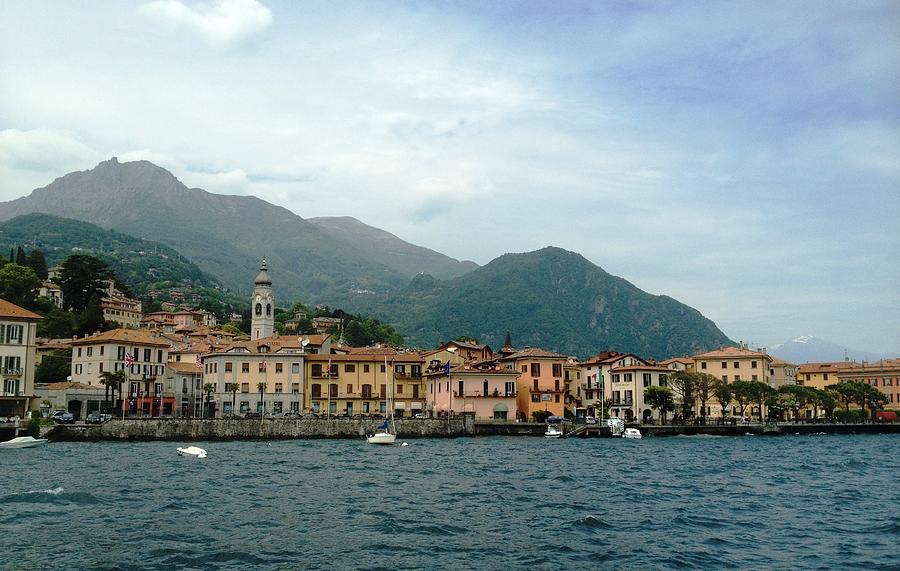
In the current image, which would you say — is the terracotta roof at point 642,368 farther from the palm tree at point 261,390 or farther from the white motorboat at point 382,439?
the palm tree at point 261,390

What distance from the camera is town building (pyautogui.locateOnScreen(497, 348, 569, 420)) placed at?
101062mm

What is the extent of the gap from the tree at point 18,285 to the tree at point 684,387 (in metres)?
93.9

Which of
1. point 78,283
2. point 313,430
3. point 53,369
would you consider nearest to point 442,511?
point 313,430

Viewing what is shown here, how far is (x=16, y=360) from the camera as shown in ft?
266

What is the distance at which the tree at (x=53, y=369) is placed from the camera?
10100cm

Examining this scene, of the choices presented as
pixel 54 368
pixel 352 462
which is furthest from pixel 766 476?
pixel 54 368

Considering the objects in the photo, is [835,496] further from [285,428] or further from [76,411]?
[76,411]

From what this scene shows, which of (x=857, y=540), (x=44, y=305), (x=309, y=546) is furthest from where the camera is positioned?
(x=44, y=305)

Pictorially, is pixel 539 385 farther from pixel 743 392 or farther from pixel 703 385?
pixel 743 392

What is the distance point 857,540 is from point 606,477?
19.5 meters

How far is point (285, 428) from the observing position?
265 ft

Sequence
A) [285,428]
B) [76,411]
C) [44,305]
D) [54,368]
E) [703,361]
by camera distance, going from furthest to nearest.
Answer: [44,305]
[703,361]
[54,368]
[76,411]
[285,428]

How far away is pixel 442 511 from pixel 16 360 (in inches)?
2468

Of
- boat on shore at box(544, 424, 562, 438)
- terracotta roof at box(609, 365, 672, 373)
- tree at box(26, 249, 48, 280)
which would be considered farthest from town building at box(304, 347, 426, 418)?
tree at box(26, 249, 48, 280)
